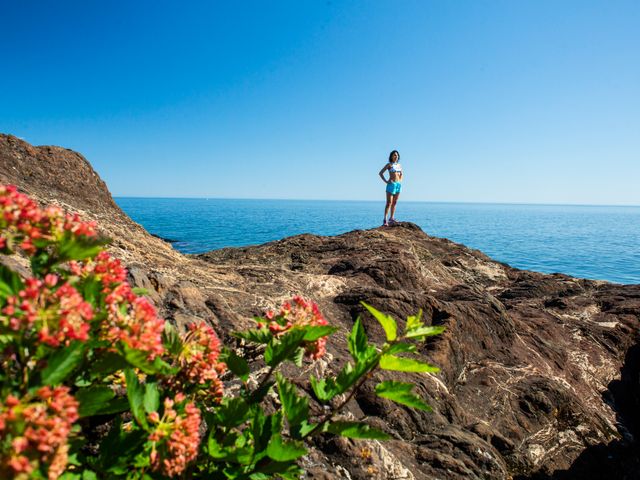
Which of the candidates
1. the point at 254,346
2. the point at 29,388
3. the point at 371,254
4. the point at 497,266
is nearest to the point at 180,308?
the point at 254,346

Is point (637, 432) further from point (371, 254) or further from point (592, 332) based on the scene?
point (371, 254)

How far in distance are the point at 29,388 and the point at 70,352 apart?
0.16m

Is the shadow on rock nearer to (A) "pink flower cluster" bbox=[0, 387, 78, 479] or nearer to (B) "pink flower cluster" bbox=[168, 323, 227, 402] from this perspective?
(B) "pink flower cluster" bbox=[168, 323, 227, 402]

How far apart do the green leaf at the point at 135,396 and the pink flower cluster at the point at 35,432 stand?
0.72 feet

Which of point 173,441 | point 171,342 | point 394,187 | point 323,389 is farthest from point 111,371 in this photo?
point 394,187

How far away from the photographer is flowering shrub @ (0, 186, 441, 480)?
3.69 ft

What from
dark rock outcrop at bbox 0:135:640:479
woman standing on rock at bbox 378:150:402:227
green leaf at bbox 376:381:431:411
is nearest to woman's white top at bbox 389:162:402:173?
woman standing on rock at bbox 378:150:402:227

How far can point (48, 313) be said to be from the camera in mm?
1187

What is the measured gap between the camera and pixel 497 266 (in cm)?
1518

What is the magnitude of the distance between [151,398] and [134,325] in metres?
0.31

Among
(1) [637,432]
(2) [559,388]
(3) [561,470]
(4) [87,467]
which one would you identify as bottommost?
(1) [637,432]

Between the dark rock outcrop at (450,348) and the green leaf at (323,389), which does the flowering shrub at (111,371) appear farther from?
the dark rock outcrop at (450,348)

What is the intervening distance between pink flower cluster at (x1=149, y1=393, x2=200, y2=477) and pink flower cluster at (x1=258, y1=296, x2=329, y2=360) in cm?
54

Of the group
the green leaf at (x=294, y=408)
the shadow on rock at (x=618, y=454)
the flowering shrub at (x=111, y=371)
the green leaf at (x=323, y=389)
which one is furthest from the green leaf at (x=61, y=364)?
the shadow on rock at (x=618, y=454)
